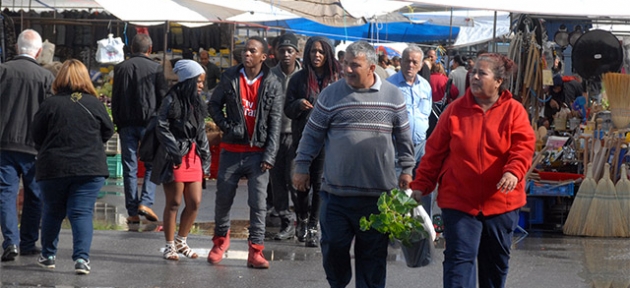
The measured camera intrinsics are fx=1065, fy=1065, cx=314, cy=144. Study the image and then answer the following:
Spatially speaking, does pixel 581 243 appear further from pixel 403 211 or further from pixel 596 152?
pixel 403 211

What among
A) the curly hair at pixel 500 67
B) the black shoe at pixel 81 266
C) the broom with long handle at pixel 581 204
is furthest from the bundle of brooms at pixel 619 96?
the black shoe at pixel 81 266

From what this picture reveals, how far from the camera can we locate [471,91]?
22.0ft

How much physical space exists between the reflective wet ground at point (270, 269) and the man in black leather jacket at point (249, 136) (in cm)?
34

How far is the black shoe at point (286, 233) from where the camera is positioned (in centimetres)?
1067

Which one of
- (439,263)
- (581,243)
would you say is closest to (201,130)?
(439,263)

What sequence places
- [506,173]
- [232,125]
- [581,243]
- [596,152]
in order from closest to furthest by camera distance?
1. [506,173]
2. [232,125]
3. [581,243]
4. [596,152]

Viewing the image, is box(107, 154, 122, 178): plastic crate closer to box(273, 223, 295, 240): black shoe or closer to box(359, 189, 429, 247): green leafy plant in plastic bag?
box(273, 223, 295, 240): black shoe

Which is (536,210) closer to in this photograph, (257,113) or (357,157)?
(257,113)

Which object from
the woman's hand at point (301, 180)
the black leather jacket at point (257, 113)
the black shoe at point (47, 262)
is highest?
the black leather jacket at point (257, 113)

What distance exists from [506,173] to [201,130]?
3.51 m

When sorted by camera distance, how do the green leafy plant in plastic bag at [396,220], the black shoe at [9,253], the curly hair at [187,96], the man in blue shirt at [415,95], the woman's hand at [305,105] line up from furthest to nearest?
the man in blue shirt at [415,95] → the woman's hand at [305,105] → the curly hair at [187,96] → the black shoe at [9,253] → the green leafy plant in plastic bag at [396,220]

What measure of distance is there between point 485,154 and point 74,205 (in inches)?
137

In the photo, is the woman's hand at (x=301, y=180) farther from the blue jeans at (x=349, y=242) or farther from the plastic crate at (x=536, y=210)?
the plastic crate at (x=536, y=210)

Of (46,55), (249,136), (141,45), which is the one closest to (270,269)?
(249,136)
